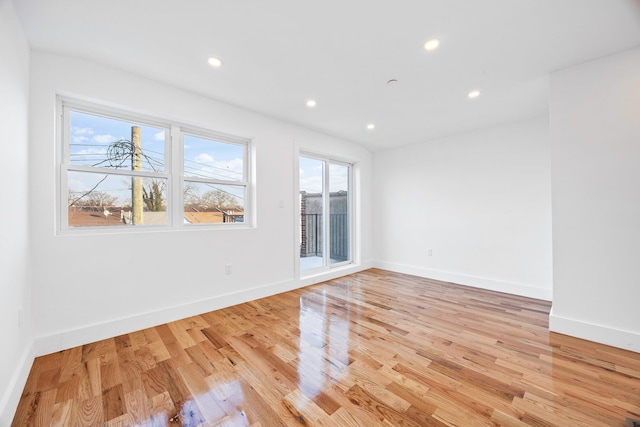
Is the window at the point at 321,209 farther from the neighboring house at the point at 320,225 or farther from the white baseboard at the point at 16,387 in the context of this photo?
the white baseboard at the point at 16,387

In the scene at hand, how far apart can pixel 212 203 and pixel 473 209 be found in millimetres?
3780

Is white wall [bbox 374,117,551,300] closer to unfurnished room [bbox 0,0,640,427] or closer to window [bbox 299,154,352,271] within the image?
unfurnished room [bbox 0,0,640,427]

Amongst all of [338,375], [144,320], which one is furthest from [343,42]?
[144,320]

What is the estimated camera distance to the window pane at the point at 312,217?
419 cm

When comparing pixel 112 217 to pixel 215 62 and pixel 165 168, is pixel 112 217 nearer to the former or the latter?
pixel 165 168

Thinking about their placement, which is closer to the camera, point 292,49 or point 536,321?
point 292,49

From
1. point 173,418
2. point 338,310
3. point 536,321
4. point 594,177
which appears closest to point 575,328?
point 536,321

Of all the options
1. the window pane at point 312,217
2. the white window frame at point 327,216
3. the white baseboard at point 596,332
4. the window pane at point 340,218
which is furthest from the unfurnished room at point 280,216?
the window pane at point 340,218

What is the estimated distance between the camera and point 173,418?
1.34 metres

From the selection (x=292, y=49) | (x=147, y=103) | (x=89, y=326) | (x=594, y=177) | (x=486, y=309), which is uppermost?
(x=292, y=49)

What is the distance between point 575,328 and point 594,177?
1.35 metres

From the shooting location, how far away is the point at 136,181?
8.11 ft

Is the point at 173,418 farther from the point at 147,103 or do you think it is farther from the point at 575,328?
the point at 575,328

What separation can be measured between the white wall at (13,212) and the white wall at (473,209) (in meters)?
4.62
